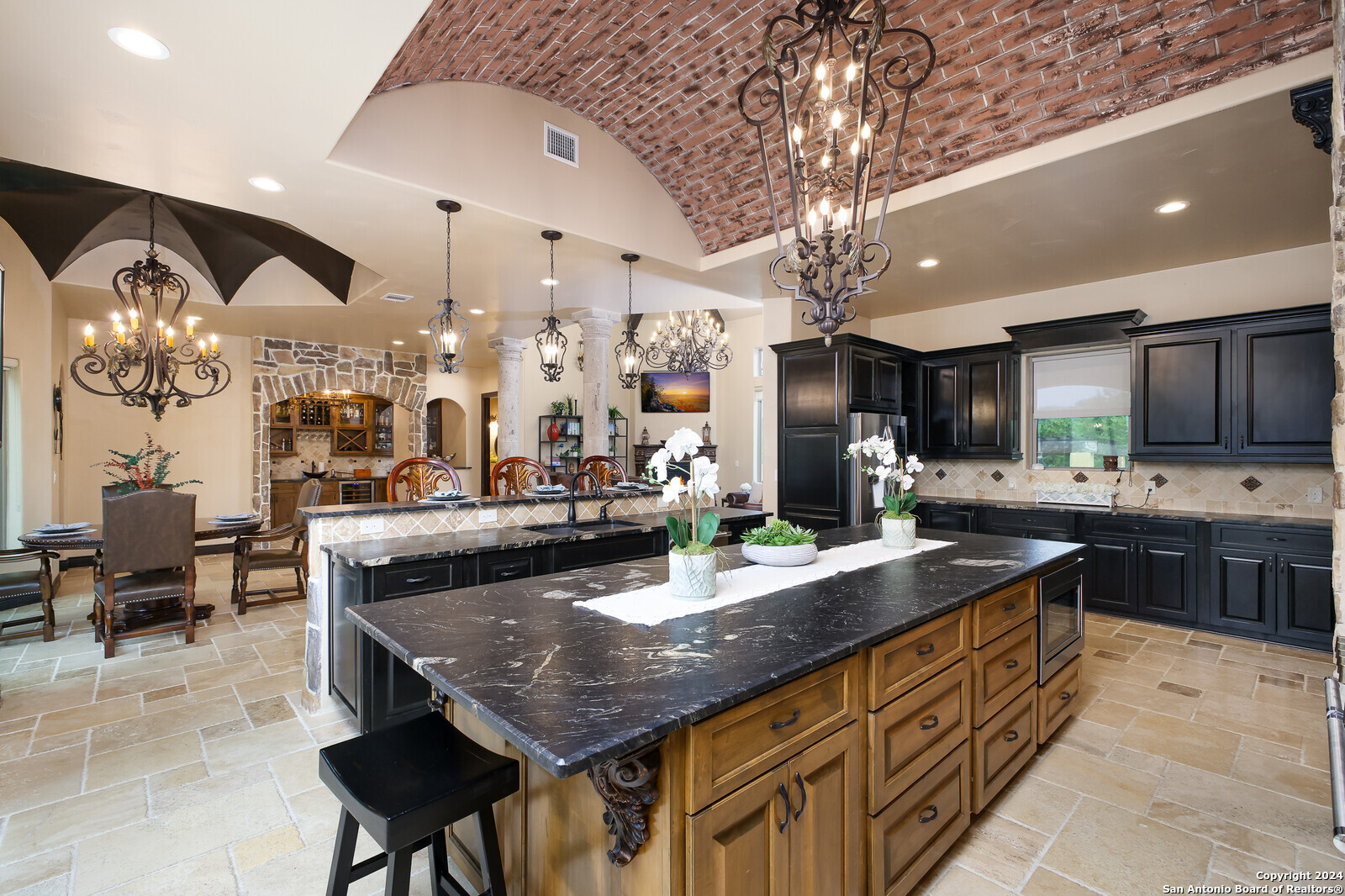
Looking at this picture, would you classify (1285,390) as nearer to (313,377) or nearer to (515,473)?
(515,473)

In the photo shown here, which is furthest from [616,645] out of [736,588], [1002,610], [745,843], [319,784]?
[319,784]

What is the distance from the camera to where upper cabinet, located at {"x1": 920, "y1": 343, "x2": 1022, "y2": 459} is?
17.4 ft

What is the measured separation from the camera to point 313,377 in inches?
318

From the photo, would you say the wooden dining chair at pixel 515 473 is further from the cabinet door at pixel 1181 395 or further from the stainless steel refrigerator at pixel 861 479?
the cabinet door at pixel 1181 395

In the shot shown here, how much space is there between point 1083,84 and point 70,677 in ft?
20.3

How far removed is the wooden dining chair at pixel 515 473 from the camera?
431 cm

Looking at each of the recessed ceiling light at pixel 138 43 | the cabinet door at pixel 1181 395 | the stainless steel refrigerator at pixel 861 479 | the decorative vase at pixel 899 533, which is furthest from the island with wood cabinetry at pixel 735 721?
the cabinet door at pixel 1181 395

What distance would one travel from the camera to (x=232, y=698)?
3.15 meters

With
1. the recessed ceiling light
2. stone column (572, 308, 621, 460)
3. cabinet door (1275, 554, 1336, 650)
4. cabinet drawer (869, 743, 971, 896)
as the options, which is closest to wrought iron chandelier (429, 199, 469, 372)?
the recessed ceiling light

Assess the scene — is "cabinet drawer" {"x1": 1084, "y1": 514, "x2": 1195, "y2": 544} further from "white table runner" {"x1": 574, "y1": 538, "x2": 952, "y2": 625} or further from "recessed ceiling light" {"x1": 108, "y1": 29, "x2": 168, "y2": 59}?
"recessed ceiling light" {"x1": 108, "y1": 29, "x2": 168, "y2": 59}

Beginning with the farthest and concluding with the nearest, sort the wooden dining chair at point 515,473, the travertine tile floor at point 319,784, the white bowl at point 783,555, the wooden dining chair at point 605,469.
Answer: the wooden dining chair at point 605,469, the wooden dining chair at point 515,473, the white bowl at point 783,555, the travertine tile floor at point 319,784

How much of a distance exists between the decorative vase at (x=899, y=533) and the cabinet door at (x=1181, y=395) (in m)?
3.17

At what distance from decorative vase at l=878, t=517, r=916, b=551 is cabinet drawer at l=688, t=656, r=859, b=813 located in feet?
4.46

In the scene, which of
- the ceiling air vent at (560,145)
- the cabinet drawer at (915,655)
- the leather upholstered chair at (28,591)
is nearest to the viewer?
the cabinet drawer at (915,655)
